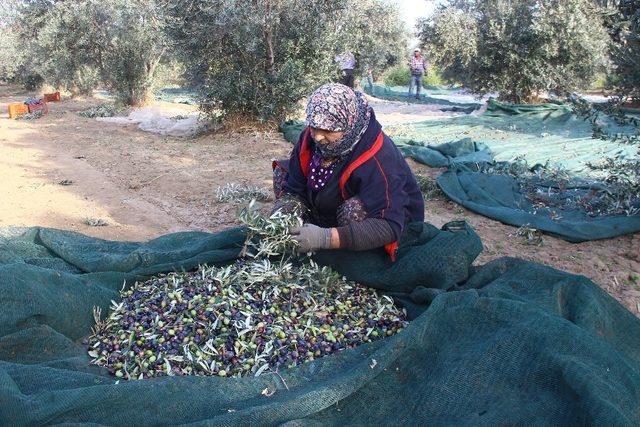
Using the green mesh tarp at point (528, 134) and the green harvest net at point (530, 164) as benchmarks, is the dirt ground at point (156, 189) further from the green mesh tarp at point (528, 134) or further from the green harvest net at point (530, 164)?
the green mesh tarp at point (528, 134)

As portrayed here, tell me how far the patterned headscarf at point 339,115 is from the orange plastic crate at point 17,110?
12821mm

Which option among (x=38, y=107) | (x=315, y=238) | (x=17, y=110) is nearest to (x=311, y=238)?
(x=315, y=238)


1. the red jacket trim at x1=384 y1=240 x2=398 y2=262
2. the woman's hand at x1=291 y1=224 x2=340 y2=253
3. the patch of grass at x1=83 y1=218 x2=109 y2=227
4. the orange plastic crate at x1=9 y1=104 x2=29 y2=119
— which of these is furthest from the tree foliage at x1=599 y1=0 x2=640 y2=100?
the orange plastic crate at x1=9 y1=104 x2=29 y2=119

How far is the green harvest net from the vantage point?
508 cm

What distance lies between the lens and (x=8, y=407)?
181 cm

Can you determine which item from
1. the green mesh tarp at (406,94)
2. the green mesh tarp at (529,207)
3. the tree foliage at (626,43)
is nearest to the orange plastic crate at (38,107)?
the green mesh tarp at (406,94)

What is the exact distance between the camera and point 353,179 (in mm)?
2975

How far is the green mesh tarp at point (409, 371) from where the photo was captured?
188 centimetres

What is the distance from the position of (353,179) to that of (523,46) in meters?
10.9

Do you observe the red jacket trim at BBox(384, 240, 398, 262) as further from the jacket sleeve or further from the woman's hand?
the woman's hand

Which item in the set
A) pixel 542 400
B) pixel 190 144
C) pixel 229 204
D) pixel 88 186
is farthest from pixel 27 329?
pixel 190 144

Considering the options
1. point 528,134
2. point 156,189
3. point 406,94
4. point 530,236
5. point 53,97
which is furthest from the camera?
point 406,94

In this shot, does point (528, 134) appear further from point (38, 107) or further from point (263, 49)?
point (38, 107)

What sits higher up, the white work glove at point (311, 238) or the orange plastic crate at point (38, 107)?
the orange plastic crate at point (38, 107)
